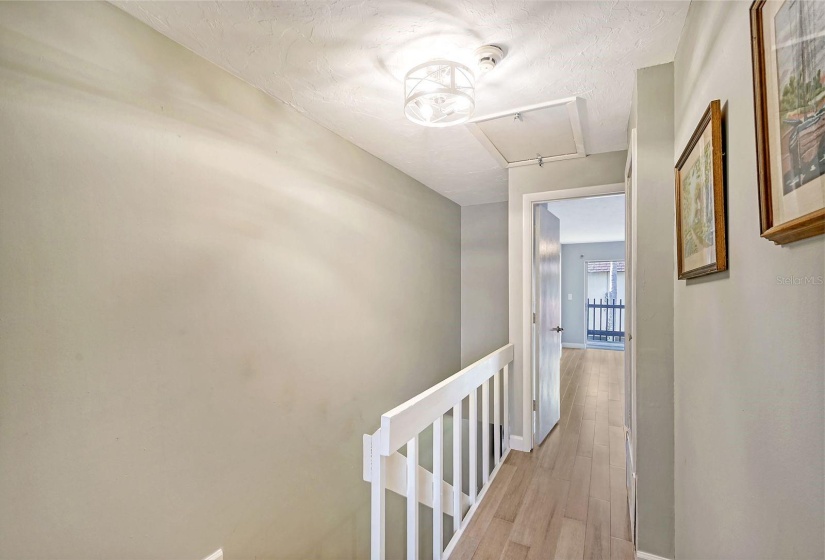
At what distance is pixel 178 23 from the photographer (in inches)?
52.3

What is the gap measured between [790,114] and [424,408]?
4.75 feet

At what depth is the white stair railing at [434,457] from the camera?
4.46 feet

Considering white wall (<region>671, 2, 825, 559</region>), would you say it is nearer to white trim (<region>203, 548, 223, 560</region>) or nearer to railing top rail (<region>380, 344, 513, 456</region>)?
railing top rail (<region>380, 344, 513, 456</region>)

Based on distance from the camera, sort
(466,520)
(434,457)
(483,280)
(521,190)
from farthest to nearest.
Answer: (483,280) < (521,190) < (466,520) < (434,457)

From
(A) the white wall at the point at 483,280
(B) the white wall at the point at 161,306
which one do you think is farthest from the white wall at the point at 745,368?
(A) the white wall at the point at 483,280

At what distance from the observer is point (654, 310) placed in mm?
1604

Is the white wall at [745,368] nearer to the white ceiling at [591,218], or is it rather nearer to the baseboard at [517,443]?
the baseboard at [517,443]

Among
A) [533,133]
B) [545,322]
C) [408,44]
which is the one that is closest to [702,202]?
[408,44]

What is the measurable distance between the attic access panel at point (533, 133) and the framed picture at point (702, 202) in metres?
0.83

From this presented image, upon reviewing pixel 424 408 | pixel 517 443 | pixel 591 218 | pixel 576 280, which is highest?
pixel 591 218

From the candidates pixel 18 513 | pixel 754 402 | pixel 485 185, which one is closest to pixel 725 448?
pixel 754 402

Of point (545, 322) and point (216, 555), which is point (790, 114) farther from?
point (545, 322)

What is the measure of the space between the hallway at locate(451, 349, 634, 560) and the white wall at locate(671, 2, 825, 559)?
710 mm

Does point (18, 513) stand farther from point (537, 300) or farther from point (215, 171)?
point (537, 300)
